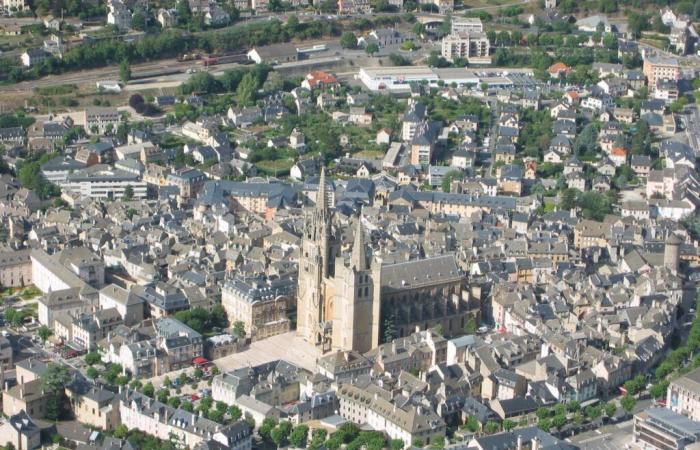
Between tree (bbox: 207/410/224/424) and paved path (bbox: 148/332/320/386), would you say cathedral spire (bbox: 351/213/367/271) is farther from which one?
tree (bbox: 207/410/224/424)

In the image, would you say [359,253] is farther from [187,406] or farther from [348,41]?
[348,41]

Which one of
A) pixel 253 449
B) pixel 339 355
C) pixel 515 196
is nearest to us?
pixel 253 449

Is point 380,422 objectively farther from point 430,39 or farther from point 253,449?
point 430,39

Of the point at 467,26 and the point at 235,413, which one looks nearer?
the point at 235,413

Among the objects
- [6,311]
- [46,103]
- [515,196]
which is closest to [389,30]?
[46,103]

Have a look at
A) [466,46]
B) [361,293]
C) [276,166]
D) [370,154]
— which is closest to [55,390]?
[361,293]

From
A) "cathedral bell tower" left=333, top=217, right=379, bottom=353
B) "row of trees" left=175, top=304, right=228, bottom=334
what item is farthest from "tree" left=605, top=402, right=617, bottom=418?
"row of trees" left=175, top=304, right=228, bottom=334
